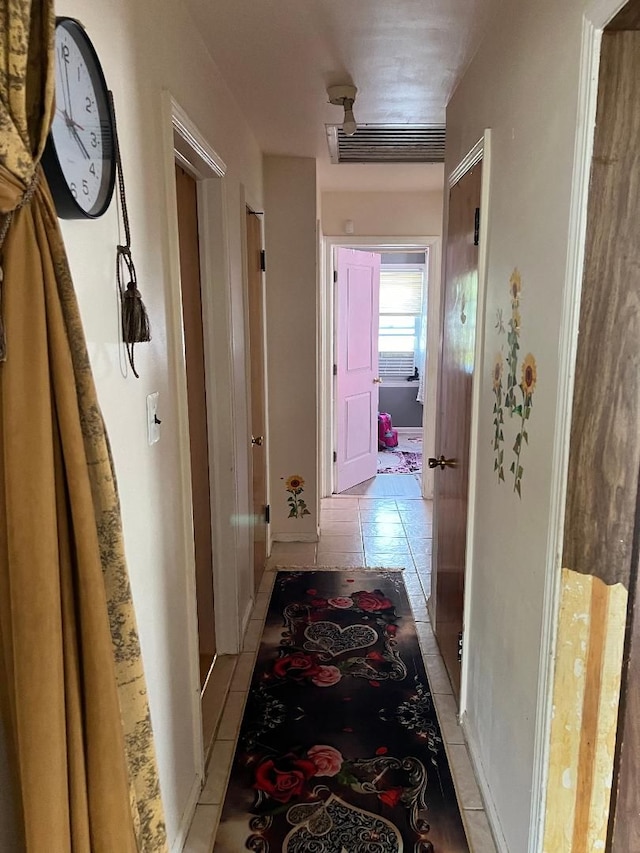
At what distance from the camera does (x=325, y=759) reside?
6.86 feet

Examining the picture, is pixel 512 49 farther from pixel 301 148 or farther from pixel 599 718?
pixel 301 148

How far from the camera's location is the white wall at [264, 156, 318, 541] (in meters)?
3.66

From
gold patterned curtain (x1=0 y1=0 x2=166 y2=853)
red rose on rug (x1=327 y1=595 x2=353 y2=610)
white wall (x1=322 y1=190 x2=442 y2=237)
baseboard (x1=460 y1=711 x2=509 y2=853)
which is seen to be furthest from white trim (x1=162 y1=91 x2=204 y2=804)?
white wall (x1=322 y1=190 x2=442 y2=237)

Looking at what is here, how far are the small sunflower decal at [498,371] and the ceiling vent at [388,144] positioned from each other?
1727mm

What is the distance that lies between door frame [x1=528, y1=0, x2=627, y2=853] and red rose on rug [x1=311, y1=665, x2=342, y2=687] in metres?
1.18

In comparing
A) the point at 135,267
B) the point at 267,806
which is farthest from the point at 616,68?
the point at 267,806

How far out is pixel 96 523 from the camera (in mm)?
971

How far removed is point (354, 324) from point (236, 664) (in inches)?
125

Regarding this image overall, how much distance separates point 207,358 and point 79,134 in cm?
141

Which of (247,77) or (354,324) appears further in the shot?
(354,324)

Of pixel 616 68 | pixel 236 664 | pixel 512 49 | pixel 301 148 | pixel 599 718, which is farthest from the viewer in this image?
pixel 301 148

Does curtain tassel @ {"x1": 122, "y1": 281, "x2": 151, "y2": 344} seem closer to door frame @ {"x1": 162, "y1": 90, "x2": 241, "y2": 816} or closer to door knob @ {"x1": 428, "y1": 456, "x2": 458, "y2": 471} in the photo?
door frame @ {"x1": 162, "y1": 90, "x2": 241, "y2": 816}

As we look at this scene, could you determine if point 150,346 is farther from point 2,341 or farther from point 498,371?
point 498,371

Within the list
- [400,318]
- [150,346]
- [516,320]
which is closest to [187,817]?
[150,346]
